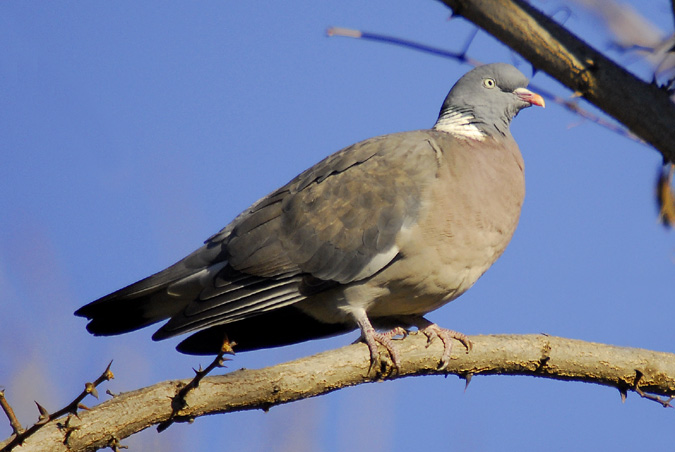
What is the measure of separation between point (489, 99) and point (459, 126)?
0.88 ft

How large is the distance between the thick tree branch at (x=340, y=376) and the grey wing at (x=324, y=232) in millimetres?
568

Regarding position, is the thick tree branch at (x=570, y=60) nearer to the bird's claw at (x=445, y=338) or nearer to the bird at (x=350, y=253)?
the bird's claw at (x=445, y=338)

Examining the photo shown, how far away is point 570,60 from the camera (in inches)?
85.2

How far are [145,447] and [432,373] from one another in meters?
1.74

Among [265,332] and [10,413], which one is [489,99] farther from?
[10,413]

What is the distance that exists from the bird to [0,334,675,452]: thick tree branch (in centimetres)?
20

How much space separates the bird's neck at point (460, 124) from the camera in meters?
4.57

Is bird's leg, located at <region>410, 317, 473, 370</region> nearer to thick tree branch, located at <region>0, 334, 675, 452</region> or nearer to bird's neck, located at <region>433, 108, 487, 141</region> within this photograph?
thick tree branch, located at <region>0, 334, 675, 452</region>

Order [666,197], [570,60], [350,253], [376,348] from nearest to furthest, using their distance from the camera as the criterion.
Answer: [570,60], [666,197], [376,348], [350,253]

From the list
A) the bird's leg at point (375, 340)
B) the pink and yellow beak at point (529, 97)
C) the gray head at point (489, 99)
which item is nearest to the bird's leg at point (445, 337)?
the bird's leg at point (375, 340)

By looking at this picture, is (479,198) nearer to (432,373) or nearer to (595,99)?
(432,373)

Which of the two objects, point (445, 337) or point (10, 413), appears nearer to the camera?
point (10, 413)

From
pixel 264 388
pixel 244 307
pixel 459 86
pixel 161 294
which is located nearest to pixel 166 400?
pixel 264 388

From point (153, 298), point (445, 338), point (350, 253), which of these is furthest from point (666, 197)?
point (153, 298)
